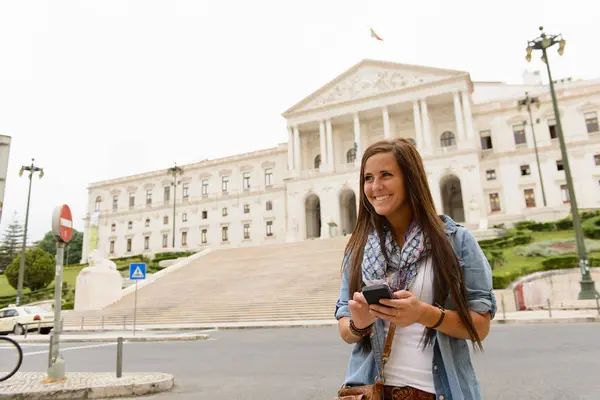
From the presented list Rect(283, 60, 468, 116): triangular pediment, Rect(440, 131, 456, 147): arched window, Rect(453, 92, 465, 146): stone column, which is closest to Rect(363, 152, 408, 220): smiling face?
Rect(453, 92, 465, 146): stone column

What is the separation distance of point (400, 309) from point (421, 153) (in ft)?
145

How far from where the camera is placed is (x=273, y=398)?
5504 millimetres

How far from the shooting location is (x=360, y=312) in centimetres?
185

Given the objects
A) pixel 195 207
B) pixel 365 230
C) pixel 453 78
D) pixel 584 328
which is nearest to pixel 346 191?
A: pixel 453 78

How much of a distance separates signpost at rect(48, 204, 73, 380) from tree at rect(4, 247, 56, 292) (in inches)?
1417

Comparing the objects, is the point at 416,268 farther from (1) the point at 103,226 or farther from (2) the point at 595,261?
(1) the point at 103,226

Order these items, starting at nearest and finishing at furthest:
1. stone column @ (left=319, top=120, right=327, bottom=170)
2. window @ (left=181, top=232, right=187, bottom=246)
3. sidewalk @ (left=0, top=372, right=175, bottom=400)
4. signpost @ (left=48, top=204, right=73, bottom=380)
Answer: sidewalk @ (left=0, top=372, right=175, bottom=400)
signpost @ (left=48, top=204, right=73, bottom=380)
stone column @ (left=319, top=120, right=327, bottom=170)
window @ (left=181, top=232, right=187, bottom=246)

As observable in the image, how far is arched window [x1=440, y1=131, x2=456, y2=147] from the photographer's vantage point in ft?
164

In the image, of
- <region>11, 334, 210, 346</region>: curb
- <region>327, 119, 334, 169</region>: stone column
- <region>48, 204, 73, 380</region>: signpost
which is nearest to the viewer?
<region>48, 204, 73, 380</region>: signpost

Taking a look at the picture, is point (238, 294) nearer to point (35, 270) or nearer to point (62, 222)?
point (62, 222)

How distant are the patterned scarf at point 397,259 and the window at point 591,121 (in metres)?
52.1

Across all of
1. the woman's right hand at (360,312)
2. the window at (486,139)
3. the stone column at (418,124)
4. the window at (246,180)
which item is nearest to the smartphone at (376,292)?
the woman's right hand at (360,312)

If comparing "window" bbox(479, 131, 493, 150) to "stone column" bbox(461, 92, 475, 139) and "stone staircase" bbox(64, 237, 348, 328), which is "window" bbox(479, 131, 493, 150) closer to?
"stone column" bbox(461, 92, 475, 139)

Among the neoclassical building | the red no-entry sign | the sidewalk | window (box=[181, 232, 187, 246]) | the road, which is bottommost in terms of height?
the road
